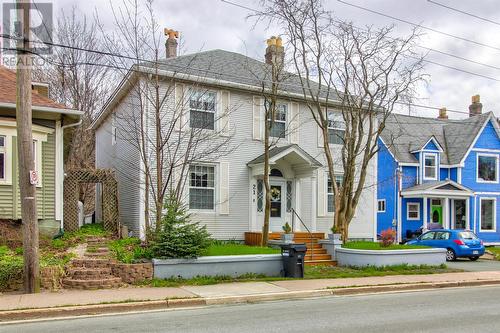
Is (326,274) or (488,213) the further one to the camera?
(488,213)

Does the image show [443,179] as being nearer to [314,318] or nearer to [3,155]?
[314,318]

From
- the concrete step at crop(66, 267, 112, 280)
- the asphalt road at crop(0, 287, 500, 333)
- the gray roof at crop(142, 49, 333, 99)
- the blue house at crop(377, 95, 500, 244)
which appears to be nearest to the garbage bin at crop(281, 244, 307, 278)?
the asphalt road at crop(0, 287, 500, 333)

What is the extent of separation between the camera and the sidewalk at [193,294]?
9578 mm

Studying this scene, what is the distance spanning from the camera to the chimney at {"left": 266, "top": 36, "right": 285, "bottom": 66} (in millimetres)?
18103

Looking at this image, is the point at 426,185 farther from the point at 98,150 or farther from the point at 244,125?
the point at 98,150

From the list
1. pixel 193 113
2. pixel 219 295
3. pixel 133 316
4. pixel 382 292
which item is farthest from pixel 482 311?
pixel 193 113

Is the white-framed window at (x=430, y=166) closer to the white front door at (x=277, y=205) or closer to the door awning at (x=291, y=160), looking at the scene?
the door awning at (x=291, y=160)

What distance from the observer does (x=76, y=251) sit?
14.5 meters

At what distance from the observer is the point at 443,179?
31.4m

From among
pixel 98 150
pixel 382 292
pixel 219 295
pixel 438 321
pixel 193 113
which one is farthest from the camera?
pixel 98 150

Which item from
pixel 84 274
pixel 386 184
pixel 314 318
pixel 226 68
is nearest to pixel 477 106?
pixel 386 184

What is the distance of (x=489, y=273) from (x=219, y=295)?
33.3 ft

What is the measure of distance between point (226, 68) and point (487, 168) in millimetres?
20572

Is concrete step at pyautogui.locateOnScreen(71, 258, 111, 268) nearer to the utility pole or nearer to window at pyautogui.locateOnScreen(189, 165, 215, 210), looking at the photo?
the utility pole
